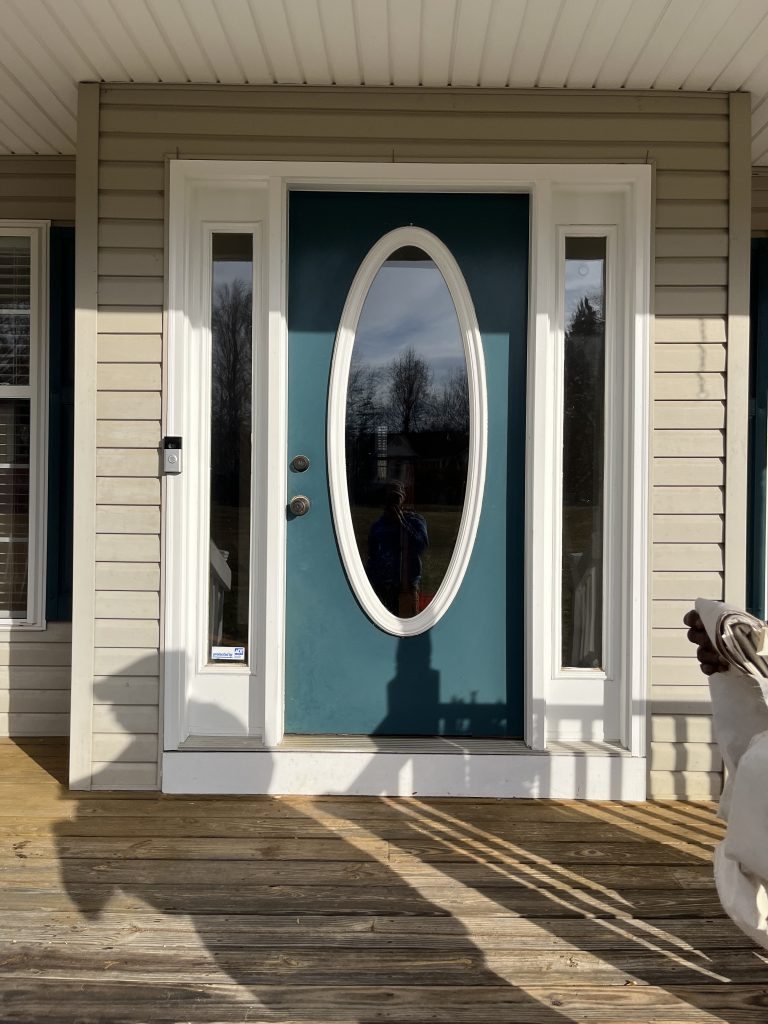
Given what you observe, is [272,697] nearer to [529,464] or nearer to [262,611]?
[262,611]

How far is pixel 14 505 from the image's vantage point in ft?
12.6

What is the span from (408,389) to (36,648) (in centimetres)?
209

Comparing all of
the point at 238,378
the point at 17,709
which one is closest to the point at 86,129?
the point at 238,378

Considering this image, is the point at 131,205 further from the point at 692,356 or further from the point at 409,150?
the point at 692,356

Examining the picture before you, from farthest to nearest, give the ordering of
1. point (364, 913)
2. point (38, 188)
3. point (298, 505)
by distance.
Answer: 1. point (38, 188)
2. point (298, 505)
3. point (364, 913)

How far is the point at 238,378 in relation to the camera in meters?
3.19

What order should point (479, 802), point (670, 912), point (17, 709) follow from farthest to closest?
point (17, 709)
point (479, 802)
point (670, 912)

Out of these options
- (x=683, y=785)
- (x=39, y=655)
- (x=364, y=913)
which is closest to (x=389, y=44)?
(x=364, y=913)

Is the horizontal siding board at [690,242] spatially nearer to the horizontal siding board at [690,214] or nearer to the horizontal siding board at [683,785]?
the horizontal siding board at [690,214]

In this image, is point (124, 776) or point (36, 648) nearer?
point (124, 776)

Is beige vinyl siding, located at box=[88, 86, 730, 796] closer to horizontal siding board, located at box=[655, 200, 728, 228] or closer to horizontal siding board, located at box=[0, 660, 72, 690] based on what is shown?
horizontal siding board, located at box=[655, 200, 728, 228]

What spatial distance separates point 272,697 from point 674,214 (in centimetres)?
232

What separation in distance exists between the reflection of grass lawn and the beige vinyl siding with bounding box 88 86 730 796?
0.75 m

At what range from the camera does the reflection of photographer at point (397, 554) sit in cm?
321
